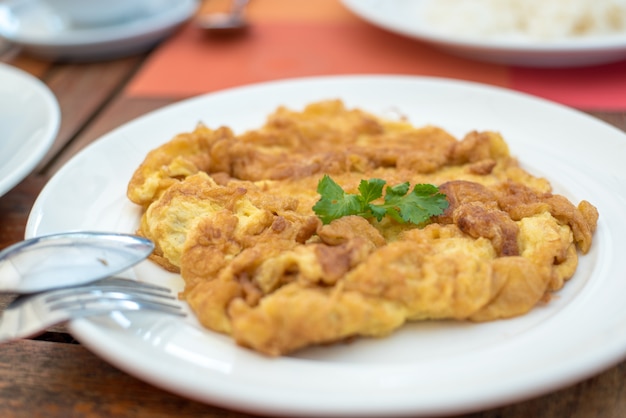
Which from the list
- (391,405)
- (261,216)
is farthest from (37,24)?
(391,405)

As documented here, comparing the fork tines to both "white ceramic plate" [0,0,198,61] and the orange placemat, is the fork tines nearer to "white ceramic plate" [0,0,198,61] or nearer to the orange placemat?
the orange placemat

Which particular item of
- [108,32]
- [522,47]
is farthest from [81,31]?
[522,47]

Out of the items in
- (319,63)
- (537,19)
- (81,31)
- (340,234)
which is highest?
(340,234)

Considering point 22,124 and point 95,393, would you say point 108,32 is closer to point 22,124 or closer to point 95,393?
point 22,124

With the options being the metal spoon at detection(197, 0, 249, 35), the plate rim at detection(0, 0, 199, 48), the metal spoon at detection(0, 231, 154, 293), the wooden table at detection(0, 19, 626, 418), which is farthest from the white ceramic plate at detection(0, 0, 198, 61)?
the metal spoon at detection(0, 231, 154, 293)

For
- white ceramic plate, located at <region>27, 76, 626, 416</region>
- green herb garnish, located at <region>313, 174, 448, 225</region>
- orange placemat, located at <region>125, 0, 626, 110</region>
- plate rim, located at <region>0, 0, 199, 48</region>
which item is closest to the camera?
white ceramic plate, located at <region>27, 76, 626, 416</region>

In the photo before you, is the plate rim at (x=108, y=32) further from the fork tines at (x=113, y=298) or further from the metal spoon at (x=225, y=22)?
the fork tines at (x=113, y=298)

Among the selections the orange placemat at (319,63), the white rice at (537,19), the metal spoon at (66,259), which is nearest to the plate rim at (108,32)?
the orange placemat at (319,63)
